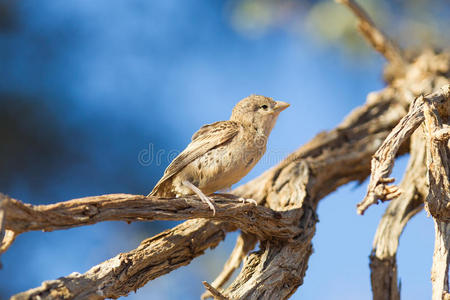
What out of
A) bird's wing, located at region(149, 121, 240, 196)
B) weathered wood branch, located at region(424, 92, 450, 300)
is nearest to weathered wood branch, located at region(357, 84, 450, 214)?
weathered wood branch, located at region(424, 92, 450, 300)

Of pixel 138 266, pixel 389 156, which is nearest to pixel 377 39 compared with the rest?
pixel 389 156

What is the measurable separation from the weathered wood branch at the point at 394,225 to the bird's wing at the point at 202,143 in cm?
167

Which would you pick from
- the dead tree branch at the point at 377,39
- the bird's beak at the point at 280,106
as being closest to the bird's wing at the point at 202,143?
the bird's beak at the point at 280,106

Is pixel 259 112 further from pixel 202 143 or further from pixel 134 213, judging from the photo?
pixel 134 213

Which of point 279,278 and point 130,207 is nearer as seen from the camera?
point 130,207

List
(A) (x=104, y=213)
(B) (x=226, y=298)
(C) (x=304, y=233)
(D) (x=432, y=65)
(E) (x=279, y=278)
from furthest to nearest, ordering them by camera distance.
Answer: (D) (x=432, y=65) → (C) (x=304, y=233) → (E) (x=279, y=278) → (B) (x=226, y=298) → (A) (x=104, y=213)

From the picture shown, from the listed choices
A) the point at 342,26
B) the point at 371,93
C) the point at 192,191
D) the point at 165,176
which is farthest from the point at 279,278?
the point at 342,26

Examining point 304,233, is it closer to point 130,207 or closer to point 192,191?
point 192,191

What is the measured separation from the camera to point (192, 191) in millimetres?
4184

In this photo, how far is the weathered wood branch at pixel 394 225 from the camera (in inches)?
181

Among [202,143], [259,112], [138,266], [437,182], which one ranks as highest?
[259,112]

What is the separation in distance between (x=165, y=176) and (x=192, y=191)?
0.27 m

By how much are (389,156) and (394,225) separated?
210 centimetres

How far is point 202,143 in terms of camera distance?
4336mm
